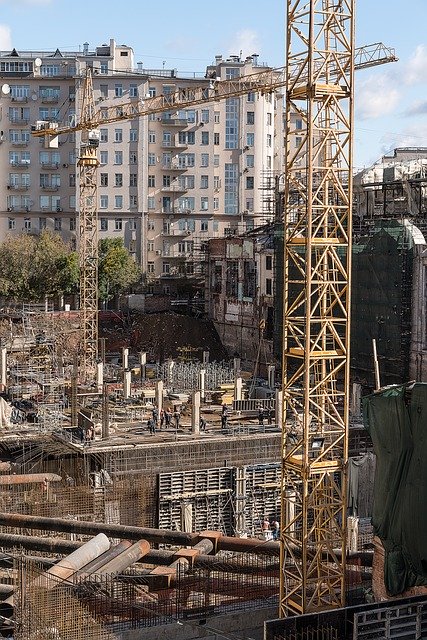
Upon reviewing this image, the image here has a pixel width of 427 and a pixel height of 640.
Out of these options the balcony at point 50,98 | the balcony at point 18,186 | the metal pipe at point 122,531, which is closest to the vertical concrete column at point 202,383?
the metal pipe at point 122,531

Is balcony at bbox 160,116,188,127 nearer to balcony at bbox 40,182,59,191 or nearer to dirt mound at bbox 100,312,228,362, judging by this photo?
balcony at bbox 40,182,59,191

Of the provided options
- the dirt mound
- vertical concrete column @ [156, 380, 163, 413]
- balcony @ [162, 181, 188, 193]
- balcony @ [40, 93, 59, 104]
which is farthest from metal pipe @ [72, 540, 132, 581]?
balcony @ [40, 93, 59, 104]

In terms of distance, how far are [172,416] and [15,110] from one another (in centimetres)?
3052

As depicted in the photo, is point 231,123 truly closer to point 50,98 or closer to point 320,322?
point 50,98

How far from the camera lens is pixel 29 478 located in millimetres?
22219

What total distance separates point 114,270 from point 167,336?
5.47 metres

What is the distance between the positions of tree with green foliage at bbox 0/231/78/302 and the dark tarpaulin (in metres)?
34.7

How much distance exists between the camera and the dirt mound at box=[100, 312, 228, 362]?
1767 inches

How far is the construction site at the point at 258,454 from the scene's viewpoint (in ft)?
47.7

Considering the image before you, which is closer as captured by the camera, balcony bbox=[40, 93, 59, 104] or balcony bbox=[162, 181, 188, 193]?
balcony bbox=[40, 93, 59, 104]

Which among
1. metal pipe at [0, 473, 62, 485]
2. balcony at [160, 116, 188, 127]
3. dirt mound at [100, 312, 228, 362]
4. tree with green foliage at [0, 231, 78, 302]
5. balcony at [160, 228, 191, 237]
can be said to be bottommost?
metal pipe at [0, 473, 62, 485]

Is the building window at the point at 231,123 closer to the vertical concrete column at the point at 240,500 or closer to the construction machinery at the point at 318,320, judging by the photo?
the vertical concrete column at the point at 240,500

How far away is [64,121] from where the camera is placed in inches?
2112

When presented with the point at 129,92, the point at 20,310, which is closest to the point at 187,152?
the point at 129,92
